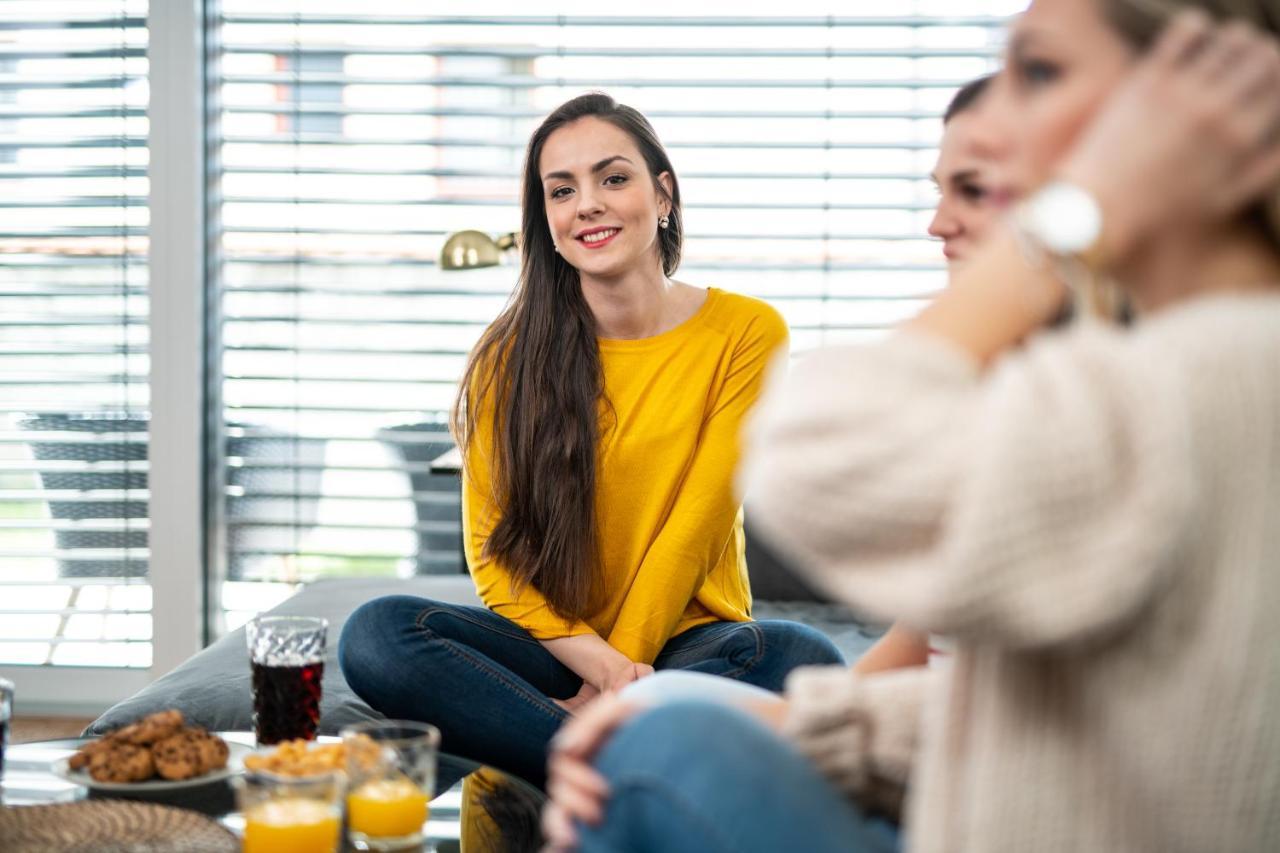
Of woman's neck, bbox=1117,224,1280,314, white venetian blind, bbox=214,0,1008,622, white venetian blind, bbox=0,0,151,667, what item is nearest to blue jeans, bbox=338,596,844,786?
woman's neck, bbox=1117,224,1280,314

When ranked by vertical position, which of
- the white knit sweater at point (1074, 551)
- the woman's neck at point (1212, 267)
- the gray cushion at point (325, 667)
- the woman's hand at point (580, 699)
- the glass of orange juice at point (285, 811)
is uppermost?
the woman's neck at point (1212, 267)

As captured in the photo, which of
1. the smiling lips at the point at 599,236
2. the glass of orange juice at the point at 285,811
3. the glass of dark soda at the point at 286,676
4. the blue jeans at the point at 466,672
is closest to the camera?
the glass of orange juice at the point at 285,811

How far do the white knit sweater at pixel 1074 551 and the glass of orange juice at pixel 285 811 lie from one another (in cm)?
59

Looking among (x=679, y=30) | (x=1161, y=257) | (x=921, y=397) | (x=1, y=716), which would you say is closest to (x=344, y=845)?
(x=1, y=716)

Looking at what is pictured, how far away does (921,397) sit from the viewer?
718mm

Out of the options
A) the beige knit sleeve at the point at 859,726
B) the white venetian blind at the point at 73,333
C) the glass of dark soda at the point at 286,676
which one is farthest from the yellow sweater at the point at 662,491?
the white venetian blind at the point at 73,333

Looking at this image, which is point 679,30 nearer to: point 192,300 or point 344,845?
point 192,300

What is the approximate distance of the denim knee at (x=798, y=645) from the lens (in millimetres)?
2006

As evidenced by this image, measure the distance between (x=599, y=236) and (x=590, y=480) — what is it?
409 mm

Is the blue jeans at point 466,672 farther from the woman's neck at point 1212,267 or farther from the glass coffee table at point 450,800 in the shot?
the woman's neck at point 1212,267

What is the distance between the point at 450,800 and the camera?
140 cm

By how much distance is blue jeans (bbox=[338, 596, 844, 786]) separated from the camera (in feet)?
6.06

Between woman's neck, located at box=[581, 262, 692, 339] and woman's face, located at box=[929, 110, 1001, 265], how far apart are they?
0.85 m

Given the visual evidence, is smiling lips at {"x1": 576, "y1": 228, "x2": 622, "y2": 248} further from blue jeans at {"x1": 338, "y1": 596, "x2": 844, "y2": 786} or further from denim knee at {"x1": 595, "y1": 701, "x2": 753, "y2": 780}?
denim knee at {"x1": 595, "y1": 701, "x2": 753, "y2": 780}
